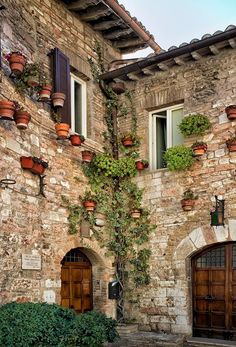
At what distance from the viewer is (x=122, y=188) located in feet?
31.6

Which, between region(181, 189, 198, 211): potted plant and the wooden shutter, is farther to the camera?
region(181, 189, 198, 211): potted plant

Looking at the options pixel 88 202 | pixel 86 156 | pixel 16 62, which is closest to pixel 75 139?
pixel 86 156

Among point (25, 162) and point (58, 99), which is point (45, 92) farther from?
point (25, 162)

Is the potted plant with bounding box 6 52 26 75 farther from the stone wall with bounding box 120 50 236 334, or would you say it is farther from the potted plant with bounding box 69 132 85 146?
the stone wall with bounding box 120 50 236 334

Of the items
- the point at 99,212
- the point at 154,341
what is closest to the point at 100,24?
the point at 99,212

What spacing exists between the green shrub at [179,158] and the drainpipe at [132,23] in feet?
8.27

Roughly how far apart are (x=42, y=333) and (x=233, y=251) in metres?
4.23

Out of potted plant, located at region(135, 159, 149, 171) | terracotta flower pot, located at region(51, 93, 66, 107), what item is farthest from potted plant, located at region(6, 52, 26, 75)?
potted plant, located at region(135, 159, 149, 171)

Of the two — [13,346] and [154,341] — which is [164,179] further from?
[13,346]

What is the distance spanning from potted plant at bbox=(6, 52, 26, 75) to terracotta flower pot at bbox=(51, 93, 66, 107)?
1049 mm

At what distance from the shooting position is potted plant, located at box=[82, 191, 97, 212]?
8.61 metres

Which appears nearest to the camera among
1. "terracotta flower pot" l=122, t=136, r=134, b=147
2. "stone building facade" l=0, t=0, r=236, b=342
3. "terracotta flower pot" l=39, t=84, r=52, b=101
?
"stone building facade" l=0, t=0, r=236, b=342

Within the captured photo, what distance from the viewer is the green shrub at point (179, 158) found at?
869 centimetres

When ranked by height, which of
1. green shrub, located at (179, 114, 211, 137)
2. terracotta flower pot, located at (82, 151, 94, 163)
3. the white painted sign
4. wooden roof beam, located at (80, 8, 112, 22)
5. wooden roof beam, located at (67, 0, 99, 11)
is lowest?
the white painted sign
